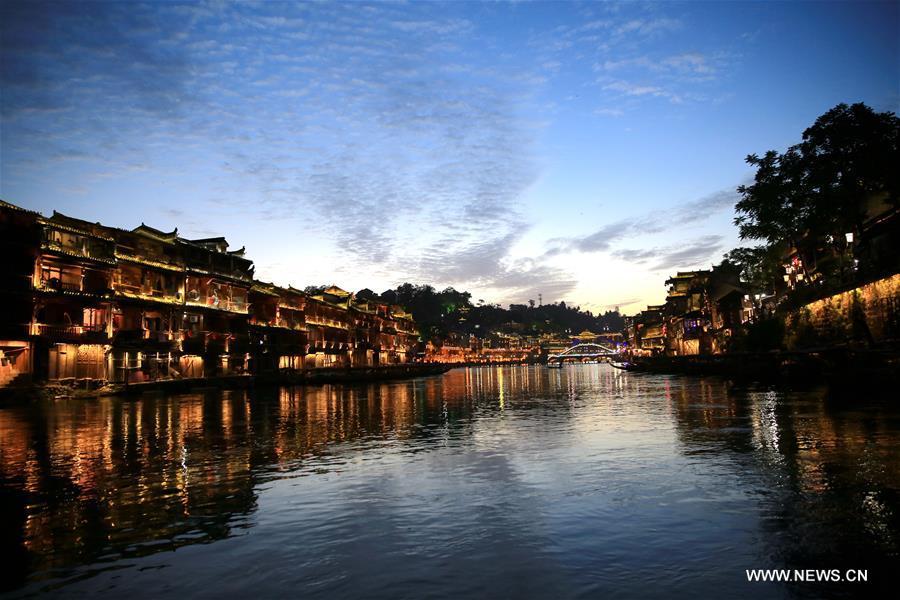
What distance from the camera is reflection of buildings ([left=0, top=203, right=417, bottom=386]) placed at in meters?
41.5

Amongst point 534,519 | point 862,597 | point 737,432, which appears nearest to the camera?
point 862,597

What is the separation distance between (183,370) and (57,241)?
60.2 feet

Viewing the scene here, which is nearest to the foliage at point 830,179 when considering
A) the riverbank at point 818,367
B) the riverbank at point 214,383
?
the riverbank at point 818,367

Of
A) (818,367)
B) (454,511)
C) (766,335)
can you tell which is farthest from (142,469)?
(766,335)

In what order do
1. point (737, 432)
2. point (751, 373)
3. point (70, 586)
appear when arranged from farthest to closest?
1. point (751, 373)
2. point (737, 432)
3. point (70, 586)

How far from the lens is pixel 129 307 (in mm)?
51438

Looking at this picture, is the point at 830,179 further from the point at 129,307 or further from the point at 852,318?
the point at 129,307

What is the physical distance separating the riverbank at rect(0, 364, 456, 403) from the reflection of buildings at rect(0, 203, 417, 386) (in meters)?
1.66

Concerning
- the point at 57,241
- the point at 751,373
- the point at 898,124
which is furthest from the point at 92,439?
the point at 751,373

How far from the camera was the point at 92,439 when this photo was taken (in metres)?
→ 20.7

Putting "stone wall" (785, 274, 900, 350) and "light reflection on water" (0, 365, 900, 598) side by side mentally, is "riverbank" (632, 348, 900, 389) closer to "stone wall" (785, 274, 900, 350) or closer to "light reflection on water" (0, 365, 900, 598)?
"stone wall" (785, 274, 900, 350)

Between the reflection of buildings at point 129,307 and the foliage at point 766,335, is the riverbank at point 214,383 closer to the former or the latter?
the reflection of buildings at point 129,307

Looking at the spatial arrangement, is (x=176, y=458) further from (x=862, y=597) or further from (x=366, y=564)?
(x=862, y=597)

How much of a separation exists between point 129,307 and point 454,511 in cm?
4992
